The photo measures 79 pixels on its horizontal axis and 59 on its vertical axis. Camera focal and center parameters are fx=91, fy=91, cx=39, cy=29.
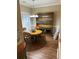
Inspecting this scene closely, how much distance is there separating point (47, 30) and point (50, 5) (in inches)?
86.6

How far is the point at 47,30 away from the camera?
8219mm
